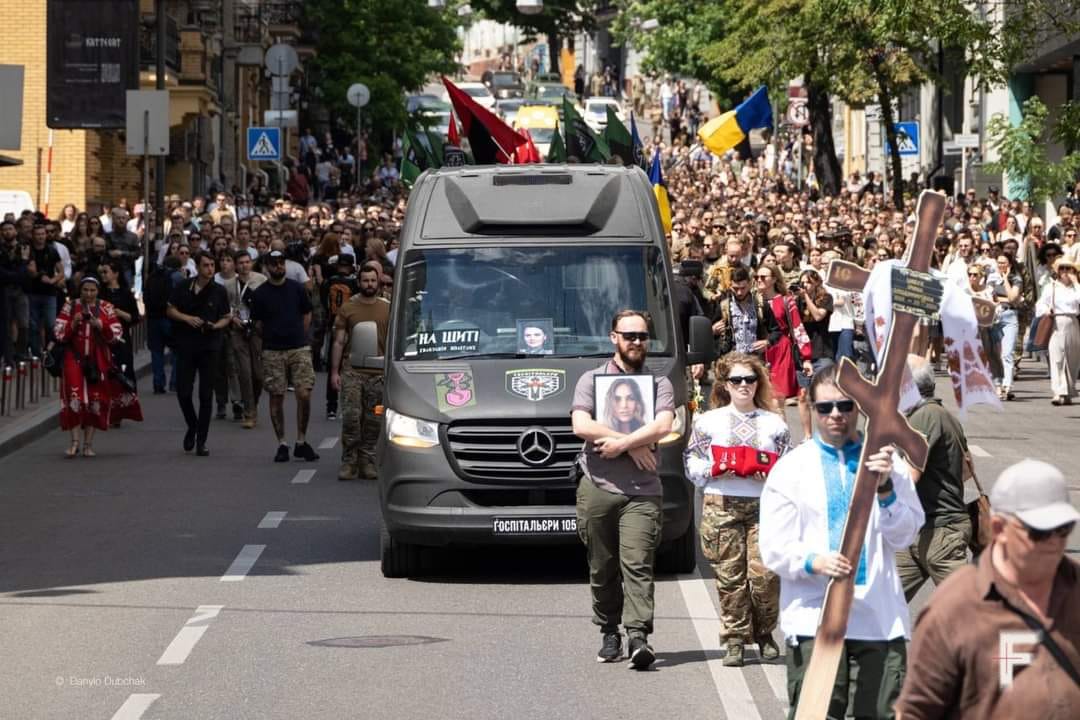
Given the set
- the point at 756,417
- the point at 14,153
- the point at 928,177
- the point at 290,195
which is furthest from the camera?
the point at 928,177

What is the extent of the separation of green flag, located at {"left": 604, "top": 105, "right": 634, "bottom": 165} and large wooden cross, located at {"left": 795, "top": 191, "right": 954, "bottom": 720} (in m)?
15.5

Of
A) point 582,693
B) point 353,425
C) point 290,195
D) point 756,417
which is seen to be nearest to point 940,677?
point 582,693

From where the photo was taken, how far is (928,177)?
60.8m

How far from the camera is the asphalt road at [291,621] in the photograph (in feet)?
33.6

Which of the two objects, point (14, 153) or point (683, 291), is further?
point (14, 153)

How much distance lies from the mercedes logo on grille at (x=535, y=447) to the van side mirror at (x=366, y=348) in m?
1.21

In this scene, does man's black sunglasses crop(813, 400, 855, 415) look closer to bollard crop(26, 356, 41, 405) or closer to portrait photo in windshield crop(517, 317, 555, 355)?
portrait photo in windshield crop(517, 317, 555, 355)

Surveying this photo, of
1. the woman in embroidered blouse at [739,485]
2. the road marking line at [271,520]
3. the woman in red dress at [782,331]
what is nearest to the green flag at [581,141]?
the woman in red dress at [782,331]

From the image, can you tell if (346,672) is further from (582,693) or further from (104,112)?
Answer: (104,112)

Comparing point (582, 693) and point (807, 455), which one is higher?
point (807, 455)

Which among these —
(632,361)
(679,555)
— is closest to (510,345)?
(679,555)

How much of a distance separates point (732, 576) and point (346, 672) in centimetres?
184

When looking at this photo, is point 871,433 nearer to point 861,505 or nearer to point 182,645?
point 861,505

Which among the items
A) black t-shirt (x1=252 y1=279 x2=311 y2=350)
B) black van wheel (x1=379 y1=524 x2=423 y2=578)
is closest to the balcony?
black t-shirt (x1=252 y1=279 x2=311 y2=350)
